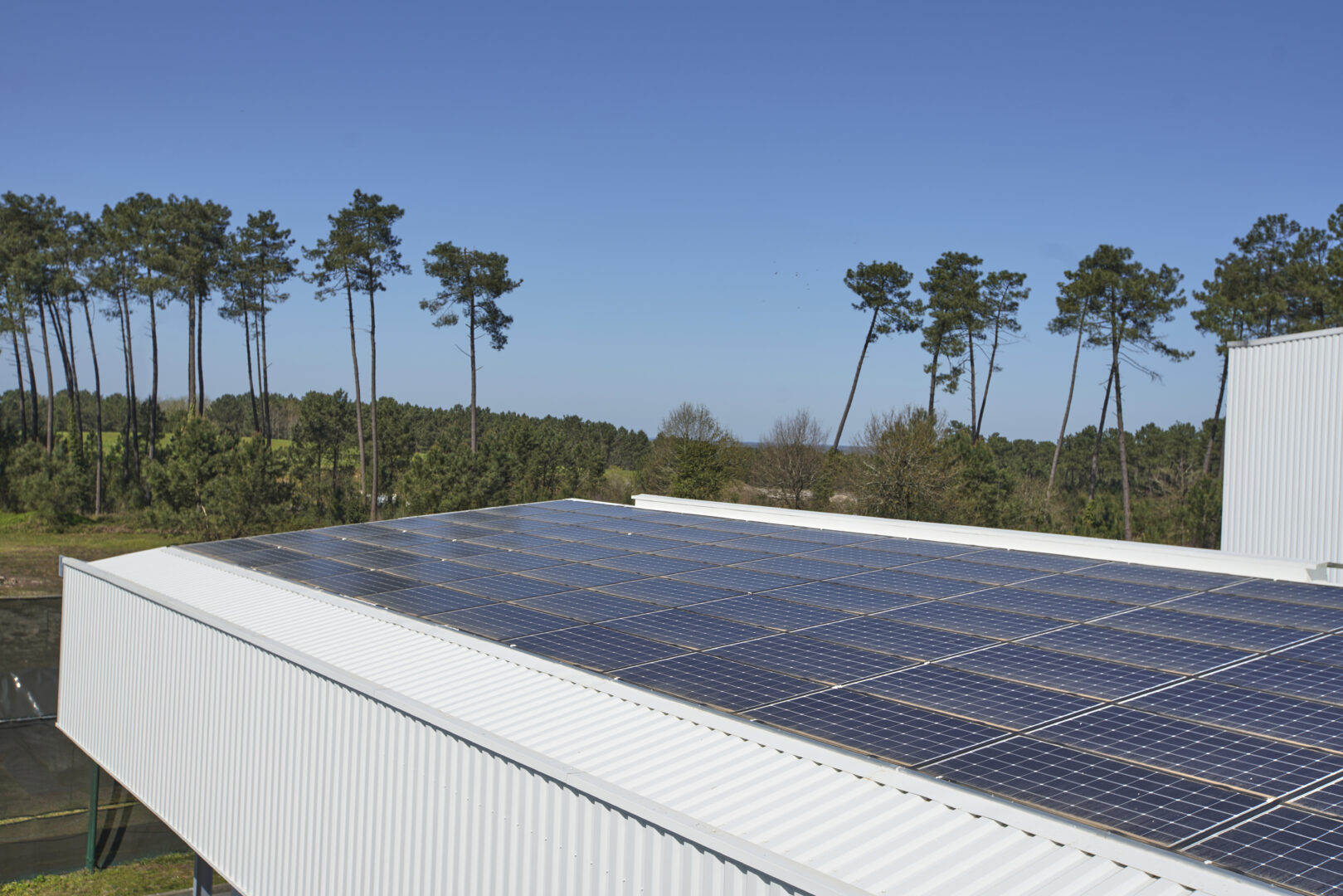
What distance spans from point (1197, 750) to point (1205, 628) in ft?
12.5

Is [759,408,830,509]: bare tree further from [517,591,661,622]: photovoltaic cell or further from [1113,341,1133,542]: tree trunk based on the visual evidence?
[517,591,661,622]: photovoltaic cell

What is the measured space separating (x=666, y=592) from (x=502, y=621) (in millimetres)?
2271

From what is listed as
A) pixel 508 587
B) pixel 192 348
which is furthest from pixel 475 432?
pixel 508 587

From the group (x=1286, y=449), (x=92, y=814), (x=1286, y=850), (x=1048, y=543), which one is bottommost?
(x=92, y=814)

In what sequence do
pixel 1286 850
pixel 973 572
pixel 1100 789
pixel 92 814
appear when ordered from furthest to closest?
pixel 92 814 < pixel 973 572 < pixel 1100 789 < pixel 1286 850

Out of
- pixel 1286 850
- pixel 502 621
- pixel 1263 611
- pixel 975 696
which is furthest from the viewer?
pixel 502 621

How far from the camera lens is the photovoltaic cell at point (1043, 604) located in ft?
33.7

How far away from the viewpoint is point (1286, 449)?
48.1 ft

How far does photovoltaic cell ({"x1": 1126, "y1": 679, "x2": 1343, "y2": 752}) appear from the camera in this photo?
6520 mm

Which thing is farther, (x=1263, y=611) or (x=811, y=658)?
(x=1263, y=611)

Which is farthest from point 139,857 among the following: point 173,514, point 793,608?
point 173,514

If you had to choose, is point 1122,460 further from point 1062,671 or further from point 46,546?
point 46,546

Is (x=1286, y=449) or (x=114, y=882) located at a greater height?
(x=1286, y=449)

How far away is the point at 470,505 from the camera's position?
41.3m
